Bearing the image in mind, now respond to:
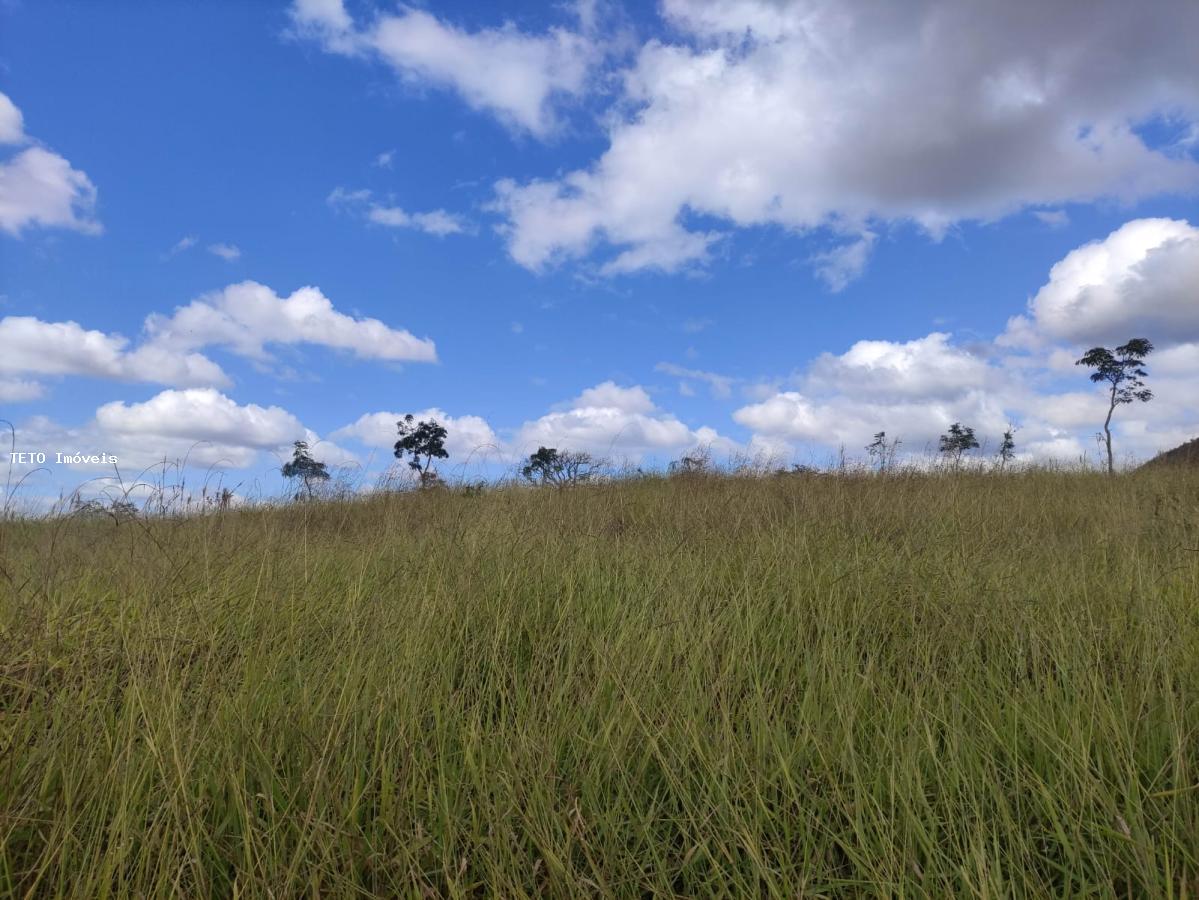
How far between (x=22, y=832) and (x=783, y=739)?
2.33m

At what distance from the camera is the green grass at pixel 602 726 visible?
1858mm

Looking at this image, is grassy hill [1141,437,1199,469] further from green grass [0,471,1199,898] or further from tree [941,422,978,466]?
green grass [0,471,1199,898]

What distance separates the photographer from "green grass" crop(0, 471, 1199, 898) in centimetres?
186

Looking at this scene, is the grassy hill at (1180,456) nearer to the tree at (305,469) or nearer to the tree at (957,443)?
the tree at (957,443)

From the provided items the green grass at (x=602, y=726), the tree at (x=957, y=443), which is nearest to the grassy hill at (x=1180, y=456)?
the tree at (x=957, y=443)

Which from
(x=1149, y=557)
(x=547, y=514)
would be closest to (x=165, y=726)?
(x=547, y=514)

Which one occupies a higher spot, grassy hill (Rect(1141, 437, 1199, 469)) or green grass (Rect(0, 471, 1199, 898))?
grassy hill (Rect(1141, 437, 1199, 469))

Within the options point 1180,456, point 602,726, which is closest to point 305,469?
point 602,726

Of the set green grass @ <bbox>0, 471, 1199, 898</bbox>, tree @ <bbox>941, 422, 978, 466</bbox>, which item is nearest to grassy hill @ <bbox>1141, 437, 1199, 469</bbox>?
tree @ <bbox>941, 422, 978, 466</bbox>

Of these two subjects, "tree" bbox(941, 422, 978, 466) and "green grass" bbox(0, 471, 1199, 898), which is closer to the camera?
"green grass" bbox(0, 471, 1199, 898)

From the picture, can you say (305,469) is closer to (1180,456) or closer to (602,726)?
(602,726)

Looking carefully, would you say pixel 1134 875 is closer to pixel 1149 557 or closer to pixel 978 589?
pixel 978 589

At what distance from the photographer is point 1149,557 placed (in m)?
4.93

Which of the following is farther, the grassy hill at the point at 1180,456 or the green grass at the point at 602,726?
the grassy hill at the point at 1180,456
